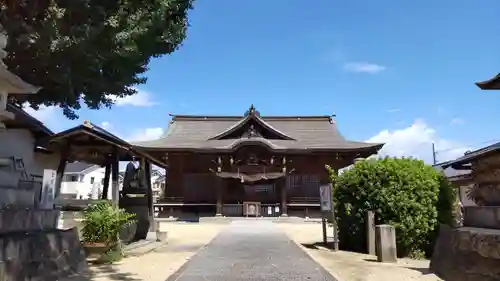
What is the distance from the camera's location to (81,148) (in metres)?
11.1

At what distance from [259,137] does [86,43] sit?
72.5 ft

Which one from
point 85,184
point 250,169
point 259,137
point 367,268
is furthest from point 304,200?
point 85,184

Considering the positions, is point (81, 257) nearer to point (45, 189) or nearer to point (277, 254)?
point (45, 189)

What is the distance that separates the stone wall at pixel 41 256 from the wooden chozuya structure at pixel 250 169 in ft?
66.1

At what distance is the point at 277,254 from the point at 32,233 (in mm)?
6229

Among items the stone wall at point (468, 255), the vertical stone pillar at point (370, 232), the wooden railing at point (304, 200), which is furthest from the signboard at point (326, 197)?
the wooden railing at point (304, 200)

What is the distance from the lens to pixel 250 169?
2933 centimetres

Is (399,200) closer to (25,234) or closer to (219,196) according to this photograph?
(25,234)

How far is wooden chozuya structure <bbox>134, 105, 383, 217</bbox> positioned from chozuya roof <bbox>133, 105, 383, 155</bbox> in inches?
2.8

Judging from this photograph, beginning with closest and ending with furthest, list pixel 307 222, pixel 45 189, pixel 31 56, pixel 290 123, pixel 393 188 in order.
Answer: pixel 45 189 → pixel 31 56 → pixel 393 188 → pixel 307 222 → pixel 290 123

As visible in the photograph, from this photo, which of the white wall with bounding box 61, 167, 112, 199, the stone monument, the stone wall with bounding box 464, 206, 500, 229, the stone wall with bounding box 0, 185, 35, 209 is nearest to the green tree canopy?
the stone monument

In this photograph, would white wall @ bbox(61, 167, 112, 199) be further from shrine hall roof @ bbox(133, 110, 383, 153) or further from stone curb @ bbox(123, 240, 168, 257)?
stone curb @ bbox(123, 240, 168, 257)

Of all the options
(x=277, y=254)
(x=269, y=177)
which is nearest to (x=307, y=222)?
(x=269, y=177)

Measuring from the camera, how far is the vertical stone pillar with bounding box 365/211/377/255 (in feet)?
35.3
